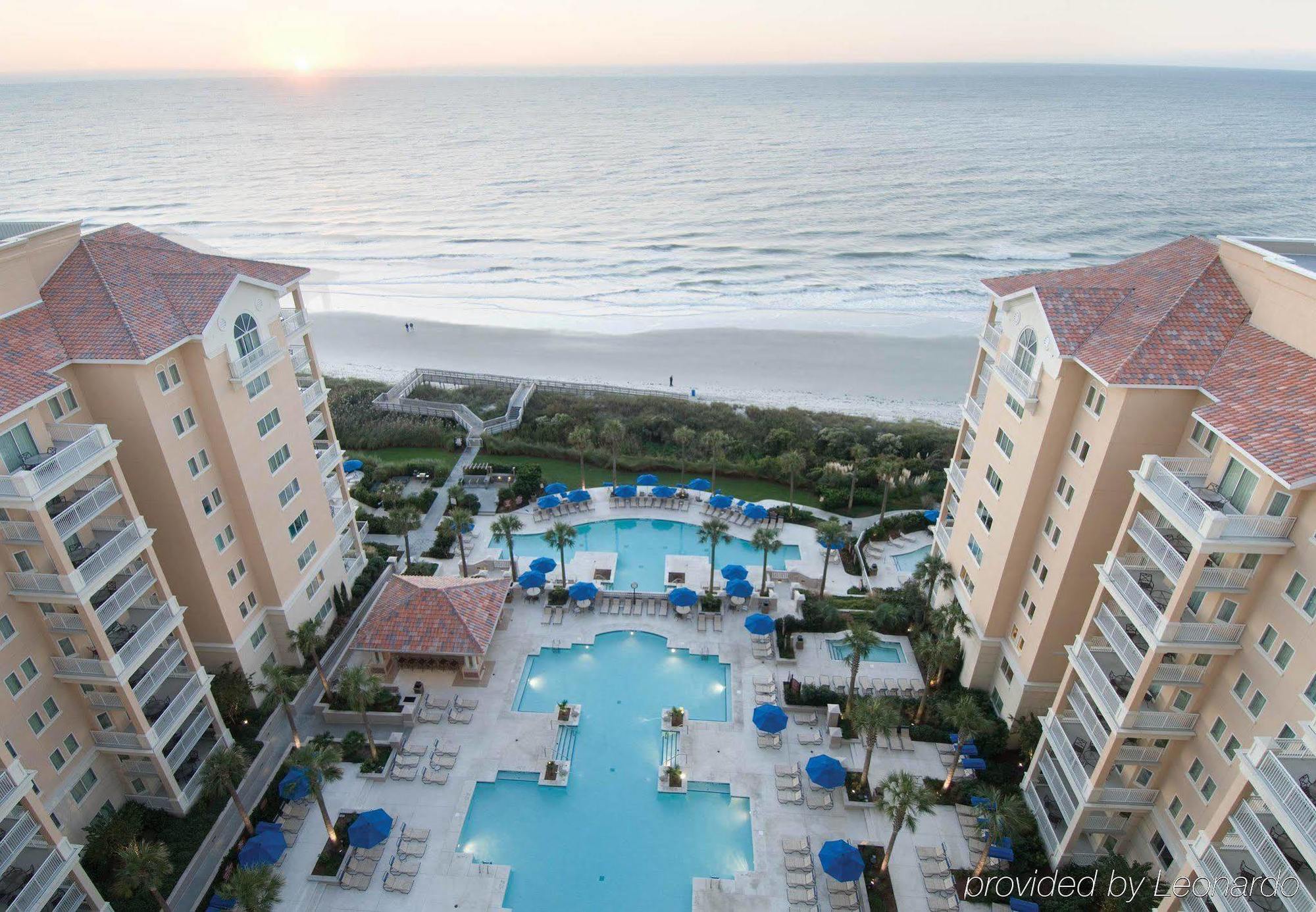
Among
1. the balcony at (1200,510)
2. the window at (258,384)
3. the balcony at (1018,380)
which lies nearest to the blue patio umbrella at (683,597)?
the balcony at (1018,380)

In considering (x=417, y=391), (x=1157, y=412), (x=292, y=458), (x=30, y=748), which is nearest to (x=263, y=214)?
(x=417, y=391)

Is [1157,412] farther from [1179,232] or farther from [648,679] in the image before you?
[1179,232]

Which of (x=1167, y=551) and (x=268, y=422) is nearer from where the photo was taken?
(x=1167, y=551)

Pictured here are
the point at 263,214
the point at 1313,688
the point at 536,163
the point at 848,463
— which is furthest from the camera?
the point at 536,163

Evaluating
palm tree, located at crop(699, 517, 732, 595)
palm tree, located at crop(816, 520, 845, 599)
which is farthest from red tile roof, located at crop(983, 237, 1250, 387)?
palm tree, located at crop(699, 517, 732, 595)

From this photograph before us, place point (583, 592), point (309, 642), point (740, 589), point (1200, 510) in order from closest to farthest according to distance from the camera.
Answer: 1. point (1200, 510)
2. point (309, 642)
3. point (740, 589)
4. point (583, 592)

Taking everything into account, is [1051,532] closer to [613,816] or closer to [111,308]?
[613,816]

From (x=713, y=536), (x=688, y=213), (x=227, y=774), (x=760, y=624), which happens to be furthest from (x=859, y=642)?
(x=688, y=213)
